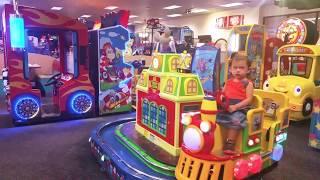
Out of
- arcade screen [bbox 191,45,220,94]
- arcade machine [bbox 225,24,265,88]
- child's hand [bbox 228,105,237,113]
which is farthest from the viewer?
arcade machine [bbox 225,24,265,88]

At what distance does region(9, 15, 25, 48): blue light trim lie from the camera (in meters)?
4.14

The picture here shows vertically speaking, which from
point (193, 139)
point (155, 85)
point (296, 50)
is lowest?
point (193, 139)

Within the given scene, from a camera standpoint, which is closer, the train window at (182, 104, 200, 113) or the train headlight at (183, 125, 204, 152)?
the train headlight at (183, 125, 204, 152)

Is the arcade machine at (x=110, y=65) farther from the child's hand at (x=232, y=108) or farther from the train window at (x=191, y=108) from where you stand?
the child's hand at (x=232, y=108)

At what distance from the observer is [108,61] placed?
5.34 meters

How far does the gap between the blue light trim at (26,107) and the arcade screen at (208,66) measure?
3.16m

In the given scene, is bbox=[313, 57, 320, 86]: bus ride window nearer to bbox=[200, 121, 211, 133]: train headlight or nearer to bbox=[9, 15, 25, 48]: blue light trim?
bbox=[200, 121, 211, 133]: train headlight

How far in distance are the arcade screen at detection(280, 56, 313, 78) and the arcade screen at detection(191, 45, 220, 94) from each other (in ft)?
4.80

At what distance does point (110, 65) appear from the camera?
17.6ft

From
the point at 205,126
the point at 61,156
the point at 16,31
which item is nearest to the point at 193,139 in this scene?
the point at 205,126

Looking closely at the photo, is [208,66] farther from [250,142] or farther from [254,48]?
[250,142]

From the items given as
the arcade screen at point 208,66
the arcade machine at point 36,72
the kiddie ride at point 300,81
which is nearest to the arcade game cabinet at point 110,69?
the arcade machine at point 36,72

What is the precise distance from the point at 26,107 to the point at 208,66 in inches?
138

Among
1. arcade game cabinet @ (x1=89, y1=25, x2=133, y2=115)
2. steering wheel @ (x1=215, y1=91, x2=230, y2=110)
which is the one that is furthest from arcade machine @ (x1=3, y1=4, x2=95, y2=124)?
steering wheel @ (x1=215, y1=91, x2=230, y2=110)
